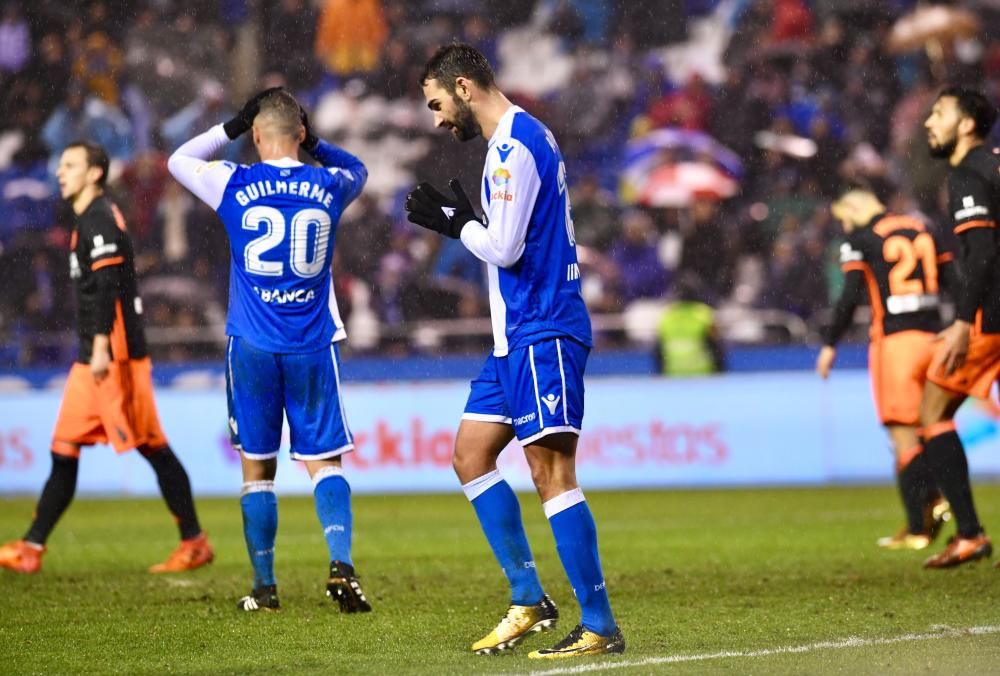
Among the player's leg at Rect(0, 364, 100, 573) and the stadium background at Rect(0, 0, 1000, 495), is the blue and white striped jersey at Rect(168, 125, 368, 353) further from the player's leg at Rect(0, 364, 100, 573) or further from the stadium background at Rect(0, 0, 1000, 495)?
the stadium background at Rect(0, 0, 1000, 495)

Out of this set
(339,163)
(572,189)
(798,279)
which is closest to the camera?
(339,163)

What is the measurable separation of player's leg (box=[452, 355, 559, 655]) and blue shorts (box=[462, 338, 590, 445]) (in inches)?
7.2

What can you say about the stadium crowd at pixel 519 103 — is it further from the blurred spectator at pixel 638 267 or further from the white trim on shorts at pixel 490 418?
the white trim on shorts at pixel 490 418

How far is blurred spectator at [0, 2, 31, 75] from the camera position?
20891 mm

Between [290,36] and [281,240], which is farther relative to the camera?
[290,36]

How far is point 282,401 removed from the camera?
711 centimetres

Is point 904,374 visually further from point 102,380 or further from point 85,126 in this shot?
point 85,126

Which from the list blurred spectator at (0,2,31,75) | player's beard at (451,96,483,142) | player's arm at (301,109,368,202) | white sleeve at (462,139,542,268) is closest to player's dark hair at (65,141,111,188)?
player's arm at (301,109,368,202)

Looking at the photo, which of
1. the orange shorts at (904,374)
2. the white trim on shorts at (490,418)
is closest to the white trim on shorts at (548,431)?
the white trim on shorts at (490,418)

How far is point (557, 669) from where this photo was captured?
5113mm

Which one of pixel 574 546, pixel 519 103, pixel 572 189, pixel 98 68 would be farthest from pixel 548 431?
pixel 98 68

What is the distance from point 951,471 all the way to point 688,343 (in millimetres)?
8390

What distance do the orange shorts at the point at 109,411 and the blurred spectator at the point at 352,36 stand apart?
12889 mm

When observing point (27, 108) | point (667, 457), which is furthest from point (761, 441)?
point (27, 108)
